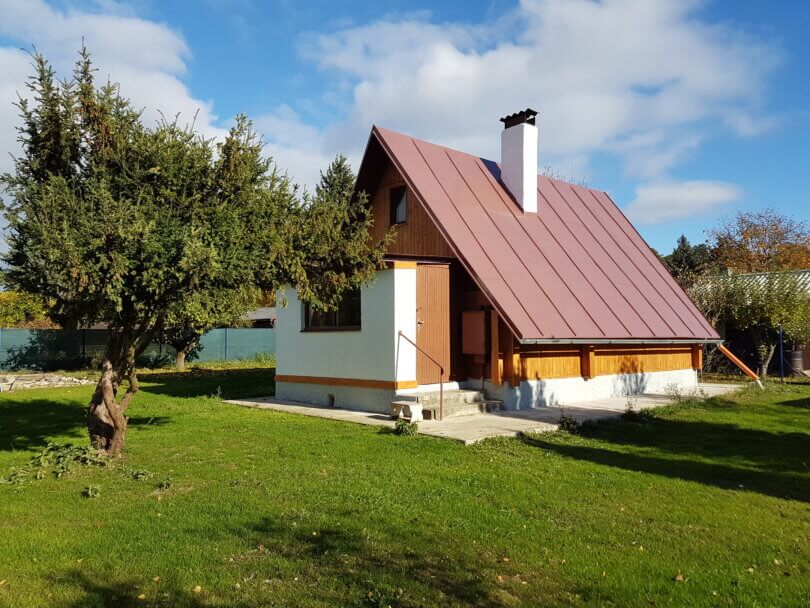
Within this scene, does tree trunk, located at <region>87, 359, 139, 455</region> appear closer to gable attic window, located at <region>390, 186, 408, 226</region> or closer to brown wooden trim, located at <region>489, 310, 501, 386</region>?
brown wooden trim, located at <region>489, 310, 501, 386</region>

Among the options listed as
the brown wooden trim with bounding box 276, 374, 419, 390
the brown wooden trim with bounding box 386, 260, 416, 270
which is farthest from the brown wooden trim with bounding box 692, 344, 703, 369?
the brown wooden trim with bounding box 386, 260, 416, 270

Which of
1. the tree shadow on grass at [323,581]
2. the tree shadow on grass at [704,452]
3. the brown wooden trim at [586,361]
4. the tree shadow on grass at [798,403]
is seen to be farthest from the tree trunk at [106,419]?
the tree shadow on grass at [798,403]

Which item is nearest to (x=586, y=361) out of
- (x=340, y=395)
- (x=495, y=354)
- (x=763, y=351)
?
(x=495, y=354)

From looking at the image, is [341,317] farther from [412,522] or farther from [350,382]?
[412,522]

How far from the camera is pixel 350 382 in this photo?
13047mm

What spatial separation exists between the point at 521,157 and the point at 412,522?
1226cm

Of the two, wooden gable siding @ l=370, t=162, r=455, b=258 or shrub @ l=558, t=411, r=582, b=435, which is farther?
wooden gable siding @ l=370, t=162, r=455, b=258

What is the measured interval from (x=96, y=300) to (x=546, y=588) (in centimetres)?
582

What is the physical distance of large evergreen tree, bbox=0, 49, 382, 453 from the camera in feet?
22.5

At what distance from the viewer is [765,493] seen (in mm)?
6672

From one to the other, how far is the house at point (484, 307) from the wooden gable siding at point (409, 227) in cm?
4

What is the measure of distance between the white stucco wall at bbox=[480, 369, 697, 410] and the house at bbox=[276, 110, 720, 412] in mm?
37

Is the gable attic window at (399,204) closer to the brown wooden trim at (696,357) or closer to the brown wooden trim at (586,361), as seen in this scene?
the brown wooden trim at (586,361)

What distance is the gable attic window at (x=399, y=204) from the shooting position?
1477 cm
